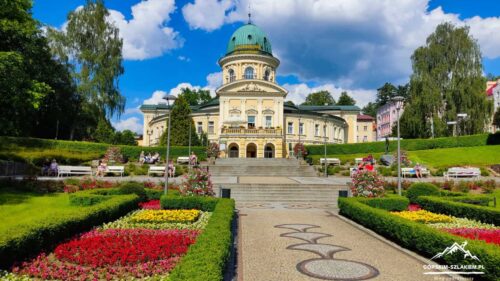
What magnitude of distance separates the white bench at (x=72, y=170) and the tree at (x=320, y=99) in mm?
73188

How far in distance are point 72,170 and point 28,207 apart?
50.4 feet

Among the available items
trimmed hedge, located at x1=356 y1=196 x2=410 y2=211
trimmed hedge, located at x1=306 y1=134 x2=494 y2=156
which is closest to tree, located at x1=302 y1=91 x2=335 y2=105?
trimmed hedge, located at x1=306 y1=134 x2=494 y2=156

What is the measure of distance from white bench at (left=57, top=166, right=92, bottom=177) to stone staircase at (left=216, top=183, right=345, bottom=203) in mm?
12737

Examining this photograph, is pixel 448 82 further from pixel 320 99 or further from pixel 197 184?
pixel 320 99

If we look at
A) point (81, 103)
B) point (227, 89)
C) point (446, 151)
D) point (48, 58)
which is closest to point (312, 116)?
point (227, 89)

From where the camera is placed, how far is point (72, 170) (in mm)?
29062

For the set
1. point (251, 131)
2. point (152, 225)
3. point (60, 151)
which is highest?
point (251, 131)

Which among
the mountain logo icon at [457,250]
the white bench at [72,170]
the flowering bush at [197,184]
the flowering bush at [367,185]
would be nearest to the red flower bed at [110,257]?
the mountain logo icon at [457,250]

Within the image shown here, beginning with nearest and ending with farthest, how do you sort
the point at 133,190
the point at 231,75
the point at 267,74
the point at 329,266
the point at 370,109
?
→ the point at 329,266, the point at 133,190, the point at 231,75, the point at 267,74, the point at 370,109

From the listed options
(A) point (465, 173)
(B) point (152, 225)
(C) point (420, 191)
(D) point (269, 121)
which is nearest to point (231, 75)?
(D) point (269, 121)

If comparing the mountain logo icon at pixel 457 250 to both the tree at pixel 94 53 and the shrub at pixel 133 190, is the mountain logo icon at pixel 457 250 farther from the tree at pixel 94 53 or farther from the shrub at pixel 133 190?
the tree at pixel 94 53

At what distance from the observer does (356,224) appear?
13492 mm

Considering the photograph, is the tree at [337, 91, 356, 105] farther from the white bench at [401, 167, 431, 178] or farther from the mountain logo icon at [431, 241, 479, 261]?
the mountain logo icon at [431, 241, 479, 261]

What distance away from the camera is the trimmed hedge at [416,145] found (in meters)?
43.9
